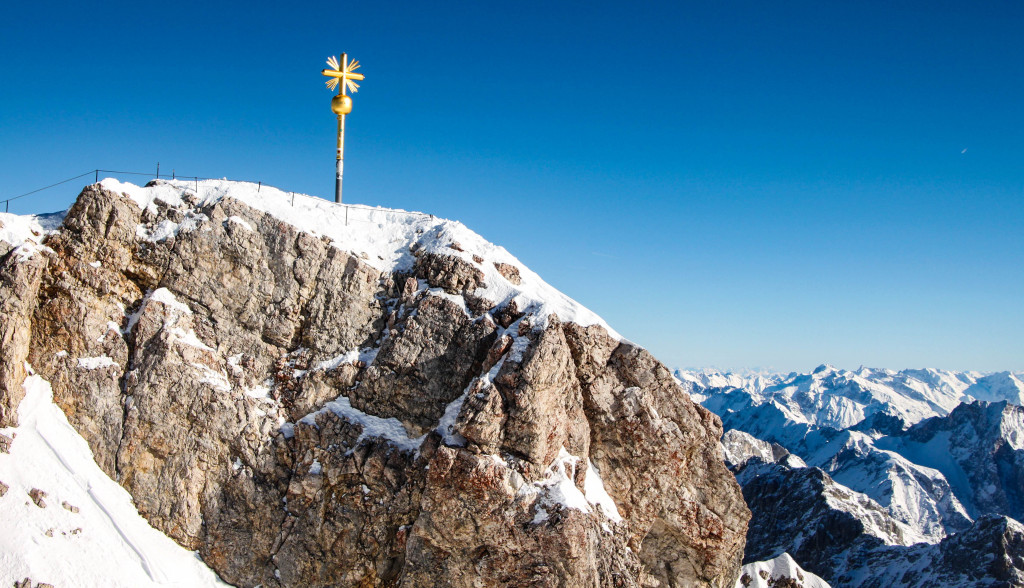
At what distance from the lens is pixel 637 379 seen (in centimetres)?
3828

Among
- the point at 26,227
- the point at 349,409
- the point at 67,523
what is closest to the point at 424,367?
the point at 349,409

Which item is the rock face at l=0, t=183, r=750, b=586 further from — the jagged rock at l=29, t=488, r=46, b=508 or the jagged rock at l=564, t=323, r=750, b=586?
the jagged rock at l=29, t=488, r=46, b=508

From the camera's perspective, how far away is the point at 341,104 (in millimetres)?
46469

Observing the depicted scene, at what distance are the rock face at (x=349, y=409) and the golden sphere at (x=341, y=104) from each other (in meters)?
10.8

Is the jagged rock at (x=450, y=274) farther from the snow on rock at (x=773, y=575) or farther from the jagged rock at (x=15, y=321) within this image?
the snow on rock at (x=773, y=575)

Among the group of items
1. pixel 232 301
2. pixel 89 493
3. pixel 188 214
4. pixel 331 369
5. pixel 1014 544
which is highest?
pixel 188 214

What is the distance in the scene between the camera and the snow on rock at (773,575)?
59.3 metres

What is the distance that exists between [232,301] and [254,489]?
39.1ft

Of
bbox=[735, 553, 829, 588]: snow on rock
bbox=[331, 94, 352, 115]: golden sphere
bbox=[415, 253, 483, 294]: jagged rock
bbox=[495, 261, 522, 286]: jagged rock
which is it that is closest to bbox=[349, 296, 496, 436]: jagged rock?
bbox=[415, 253, 483, 294]: jagged rock

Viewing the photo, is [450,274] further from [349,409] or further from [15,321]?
[15,321]

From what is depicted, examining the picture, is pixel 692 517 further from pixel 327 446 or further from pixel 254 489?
pixel 254 489

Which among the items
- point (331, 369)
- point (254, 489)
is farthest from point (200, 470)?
point (331, 369)

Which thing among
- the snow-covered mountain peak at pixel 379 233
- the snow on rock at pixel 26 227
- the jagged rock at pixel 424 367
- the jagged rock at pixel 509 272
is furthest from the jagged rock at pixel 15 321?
the jagged rock at pixel 509 272

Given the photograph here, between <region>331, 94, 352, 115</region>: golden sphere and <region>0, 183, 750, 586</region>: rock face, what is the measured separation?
424 inches
